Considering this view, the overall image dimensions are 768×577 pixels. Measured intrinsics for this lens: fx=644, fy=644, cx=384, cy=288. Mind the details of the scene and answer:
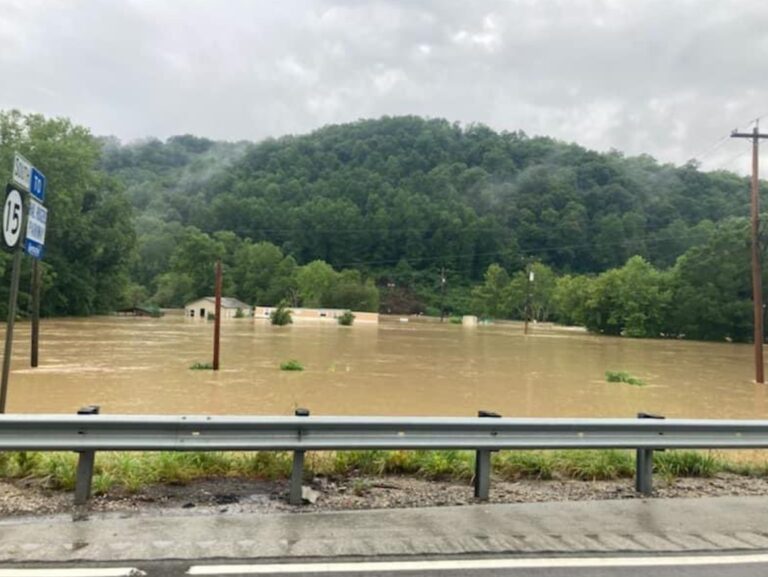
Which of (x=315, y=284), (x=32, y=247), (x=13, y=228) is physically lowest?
(x=32, y=247)

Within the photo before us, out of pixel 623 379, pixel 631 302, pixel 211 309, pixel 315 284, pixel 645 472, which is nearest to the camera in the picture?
pixel 645 472

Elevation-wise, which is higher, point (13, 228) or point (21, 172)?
point (21, 172)

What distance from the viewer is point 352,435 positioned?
213 inches

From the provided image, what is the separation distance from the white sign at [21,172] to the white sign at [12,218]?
5.9 inches

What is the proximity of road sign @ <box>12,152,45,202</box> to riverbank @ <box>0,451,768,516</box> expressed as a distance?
9.51ft

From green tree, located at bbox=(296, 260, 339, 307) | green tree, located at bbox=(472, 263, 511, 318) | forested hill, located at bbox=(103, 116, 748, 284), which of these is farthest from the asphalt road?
forested hill, located at bbox=(103, 116, 748, 284)

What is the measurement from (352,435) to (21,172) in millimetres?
4714

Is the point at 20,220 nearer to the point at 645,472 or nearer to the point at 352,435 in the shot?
the point at 352,435

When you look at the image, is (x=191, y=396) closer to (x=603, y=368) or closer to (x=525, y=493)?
(x=525, y=493)

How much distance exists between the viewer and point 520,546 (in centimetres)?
451

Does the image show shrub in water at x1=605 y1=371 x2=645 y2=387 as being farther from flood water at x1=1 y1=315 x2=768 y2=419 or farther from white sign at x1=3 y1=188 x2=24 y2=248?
white sign at x1=3 y1=188 x2=24 y2=248

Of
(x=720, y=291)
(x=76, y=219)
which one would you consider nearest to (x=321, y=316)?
(x=76, y=219)

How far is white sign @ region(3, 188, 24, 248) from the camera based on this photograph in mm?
6887

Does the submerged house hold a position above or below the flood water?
above
